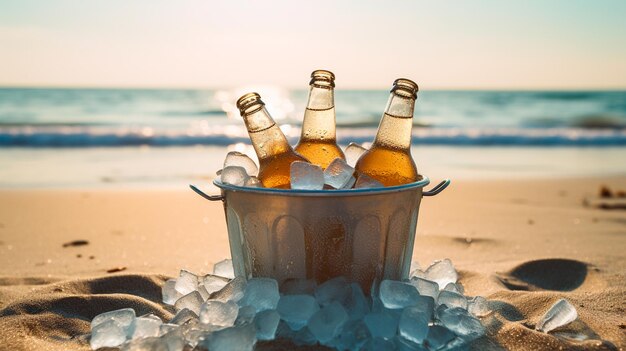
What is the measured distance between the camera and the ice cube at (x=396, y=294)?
6.04 feet

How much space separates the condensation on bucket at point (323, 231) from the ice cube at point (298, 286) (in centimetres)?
2

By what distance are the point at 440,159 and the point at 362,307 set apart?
6593 mm

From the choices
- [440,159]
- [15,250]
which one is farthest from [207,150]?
[15,250]

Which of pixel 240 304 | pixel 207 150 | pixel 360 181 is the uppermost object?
pixel 360 181

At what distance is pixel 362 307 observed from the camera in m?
1.84

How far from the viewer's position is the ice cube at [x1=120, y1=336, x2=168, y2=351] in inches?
68.5

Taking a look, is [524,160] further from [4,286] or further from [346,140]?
[4,286]

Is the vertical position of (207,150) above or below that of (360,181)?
below

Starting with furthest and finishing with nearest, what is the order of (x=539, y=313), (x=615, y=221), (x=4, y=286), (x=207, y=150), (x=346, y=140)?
(x=346, y=140) < (x=207, y=150) < (x=615, y=221) < (x=4, y=286) < (x=539, y=313)

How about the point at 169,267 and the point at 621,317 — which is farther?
the point at 169,267

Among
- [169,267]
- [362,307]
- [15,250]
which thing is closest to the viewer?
[362,307]

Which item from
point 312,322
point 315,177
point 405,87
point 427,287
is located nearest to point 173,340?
point 312,322

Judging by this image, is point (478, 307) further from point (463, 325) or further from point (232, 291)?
point (232, 291)

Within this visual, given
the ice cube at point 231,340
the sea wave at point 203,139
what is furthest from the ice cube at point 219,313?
the sea wave at point 203,139
